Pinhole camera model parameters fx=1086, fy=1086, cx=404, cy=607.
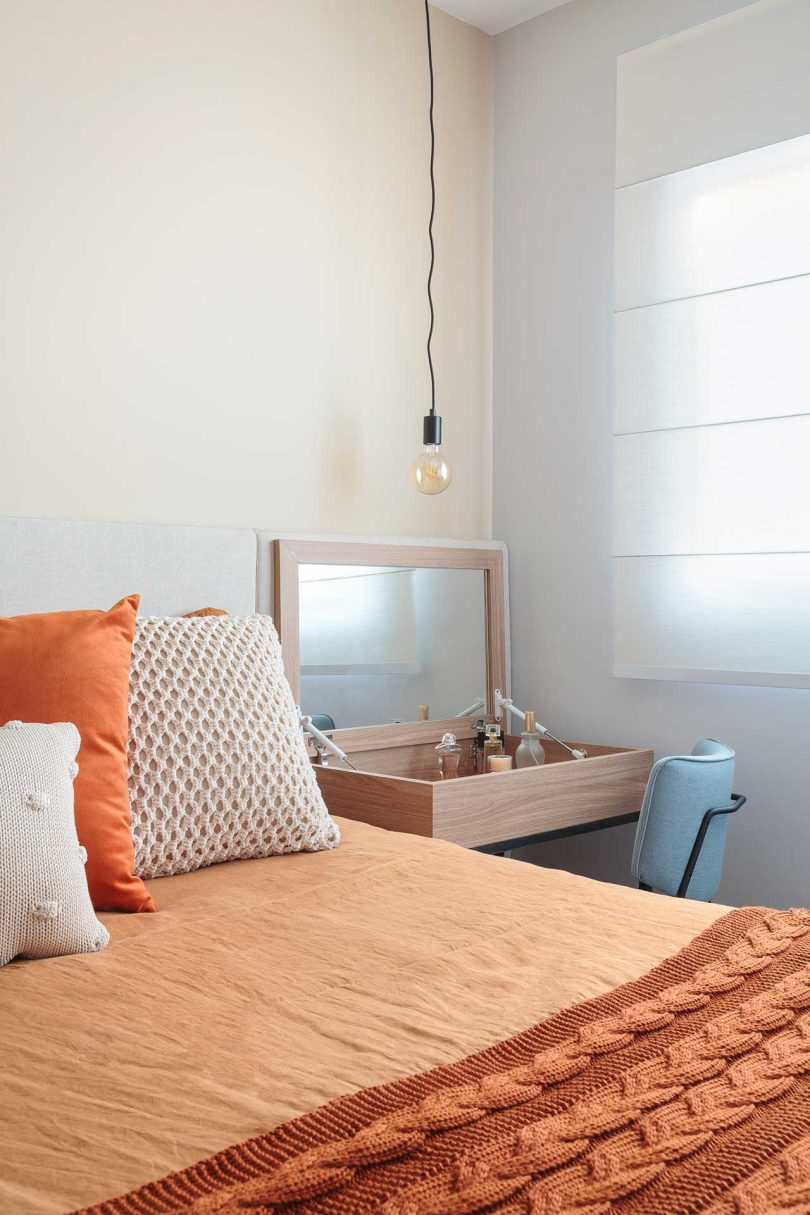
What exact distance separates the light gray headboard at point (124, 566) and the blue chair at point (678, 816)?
3.33ft

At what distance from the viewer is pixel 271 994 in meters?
1.21

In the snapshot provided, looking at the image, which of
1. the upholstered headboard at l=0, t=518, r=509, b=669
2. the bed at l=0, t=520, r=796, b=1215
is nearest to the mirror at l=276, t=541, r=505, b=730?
the upholstered headboard at l=0, t=518, r=509, b=669

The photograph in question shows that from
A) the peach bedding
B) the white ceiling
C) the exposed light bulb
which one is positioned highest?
the white ceiling

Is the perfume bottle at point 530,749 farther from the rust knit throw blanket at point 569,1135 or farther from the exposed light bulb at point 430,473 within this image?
the rust knit throw blanket at point 569,1135

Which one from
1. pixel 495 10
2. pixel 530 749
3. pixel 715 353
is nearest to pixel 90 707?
pixel 530 749

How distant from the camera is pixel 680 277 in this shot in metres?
2.87

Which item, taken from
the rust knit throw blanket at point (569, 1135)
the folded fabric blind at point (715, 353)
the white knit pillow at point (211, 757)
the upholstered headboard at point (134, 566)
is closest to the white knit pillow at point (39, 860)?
the white knit pillow at point (211, 757)

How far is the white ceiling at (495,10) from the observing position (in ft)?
10.5

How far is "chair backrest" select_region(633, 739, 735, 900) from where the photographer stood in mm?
2271

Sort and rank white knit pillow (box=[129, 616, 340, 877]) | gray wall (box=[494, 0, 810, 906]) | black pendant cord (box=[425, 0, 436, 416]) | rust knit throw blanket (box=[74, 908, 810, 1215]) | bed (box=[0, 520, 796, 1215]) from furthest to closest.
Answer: black pendant cord (box=[425, 0, 436, 416]) → gray wall (box=[494, 0, 810, 906]) → white knit pillow (box=[129, 616, 340, 877]) → bed (box=[0, 520, 796, 1215]) → rust knit throw blanket (box=[74, 908, 810, 1215])

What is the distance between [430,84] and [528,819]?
2.13 meters

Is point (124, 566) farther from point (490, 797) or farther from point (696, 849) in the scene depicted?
point (696, 849)

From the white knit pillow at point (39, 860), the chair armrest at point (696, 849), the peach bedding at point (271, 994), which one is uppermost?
Result: the white knit pillow at point (39, 860)

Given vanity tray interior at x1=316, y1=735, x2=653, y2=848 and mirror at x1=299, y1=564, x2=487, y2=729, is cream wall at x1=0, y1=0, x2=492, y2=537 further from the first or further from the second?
vanity tray interior at x1=316, y1=735, x2=653, y2=848
